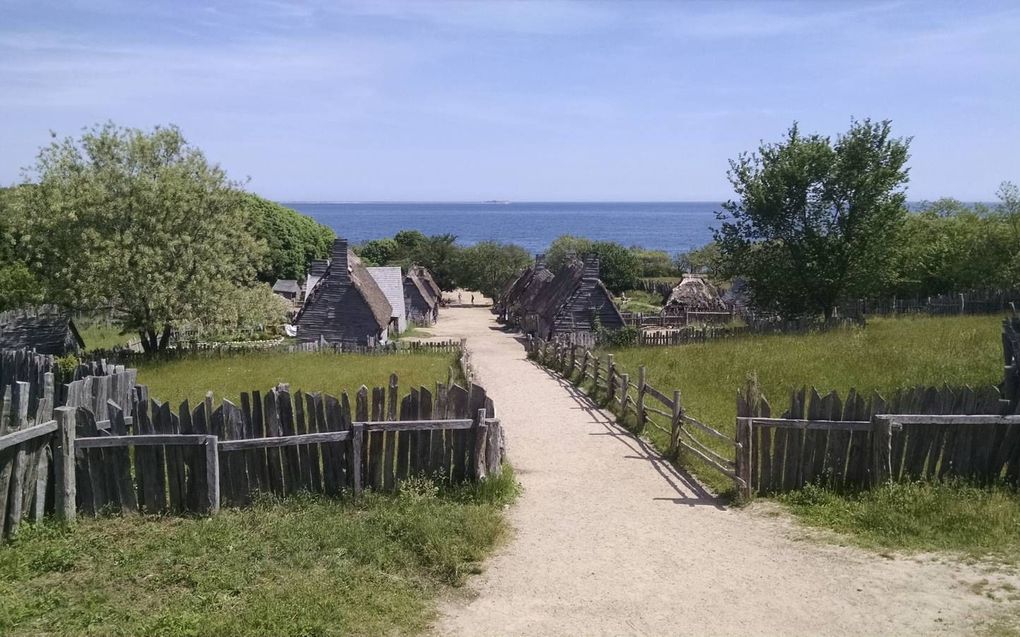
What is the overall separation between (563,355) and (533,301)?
21252 mm

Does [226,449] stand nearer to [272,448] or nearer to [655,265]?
[272,448]

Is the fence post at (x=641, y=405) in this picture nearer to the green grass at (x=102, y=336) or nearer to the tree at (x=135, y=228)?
the tree at (x=135, y=228)

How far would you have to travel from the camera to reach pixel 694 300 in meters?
57.4

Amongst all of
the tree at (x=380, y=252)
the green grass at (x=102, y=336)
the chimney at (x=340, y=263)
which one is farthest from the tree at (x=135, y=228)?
the tree at (x=380, y=252)

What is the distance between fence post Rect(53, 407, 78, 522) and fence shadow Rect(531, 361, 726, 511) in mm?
8589

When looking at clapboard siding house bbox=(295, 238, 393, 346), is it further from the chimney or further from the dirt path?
the dirt path

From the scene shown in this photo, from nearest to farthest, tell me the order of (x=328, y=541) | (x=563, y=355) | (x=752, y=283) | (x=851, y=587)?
(x=851, y=587) → (x=328, y=541) → (x=563, y=355) → (x=752, y=283)

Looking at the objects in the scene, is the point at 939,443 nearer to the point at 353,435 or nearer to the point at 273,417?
the point at 353,435

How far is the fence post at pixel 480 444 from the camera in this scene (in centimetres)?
1152

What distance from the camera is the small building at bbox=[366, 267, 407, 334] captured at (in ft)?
167

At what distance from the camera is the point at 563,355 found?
28297mm

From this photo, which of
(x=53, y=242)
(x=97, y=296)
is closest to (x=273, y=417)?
(x=97, y=296)

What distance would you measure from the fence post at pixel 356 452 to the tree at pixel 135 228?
20.5 metres

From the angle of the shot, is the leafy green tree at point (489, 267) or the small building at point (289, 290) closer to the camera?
the small building at point (289, 290)
